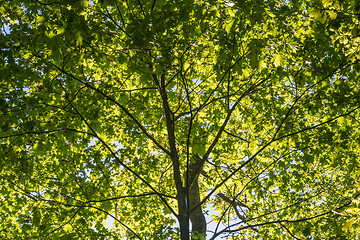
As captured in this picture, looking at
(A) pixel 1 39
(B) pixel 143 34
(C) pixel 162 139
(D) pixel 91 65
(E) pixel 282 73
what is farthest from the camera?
(D) pixel 91 65

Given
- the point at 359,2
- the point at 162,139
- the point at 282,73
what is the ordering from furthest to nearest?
1. the point at 162,139
2. the point at 282,73
3. the point at 359,2

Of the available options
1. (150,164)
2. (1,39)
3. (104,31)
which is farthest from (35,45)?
(150,164)

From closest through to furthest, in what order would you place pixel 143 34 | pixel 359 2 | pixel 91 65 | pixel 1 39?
pixel 359 2 → pixel 143 34 → pixel 1 39 → pixel 91 65

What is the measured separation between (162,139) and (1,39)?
12.4ft

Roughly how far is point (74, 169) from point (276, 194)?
214 inches

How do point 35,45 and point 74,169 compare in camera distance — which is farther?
point 74,169

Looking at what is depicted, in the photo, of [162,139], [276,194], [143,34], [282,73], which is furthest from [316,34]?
[276,194]

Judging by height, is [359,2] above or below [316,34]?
below

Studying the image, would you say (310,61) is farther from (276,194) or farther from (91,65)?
(91,65)

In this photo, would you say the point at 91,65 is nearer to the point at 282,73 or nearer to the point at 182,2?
the point at 182,2

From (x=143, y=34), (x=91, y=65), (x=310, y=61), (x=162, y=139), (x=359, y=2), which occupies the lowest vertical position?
(x=359, y=2)

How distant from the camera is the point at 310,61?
467cm

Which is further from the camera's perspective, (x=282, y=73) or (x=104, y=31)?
(x=282, y=73)

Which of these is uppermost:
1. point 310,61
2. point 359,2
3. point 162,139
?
point 162,139
